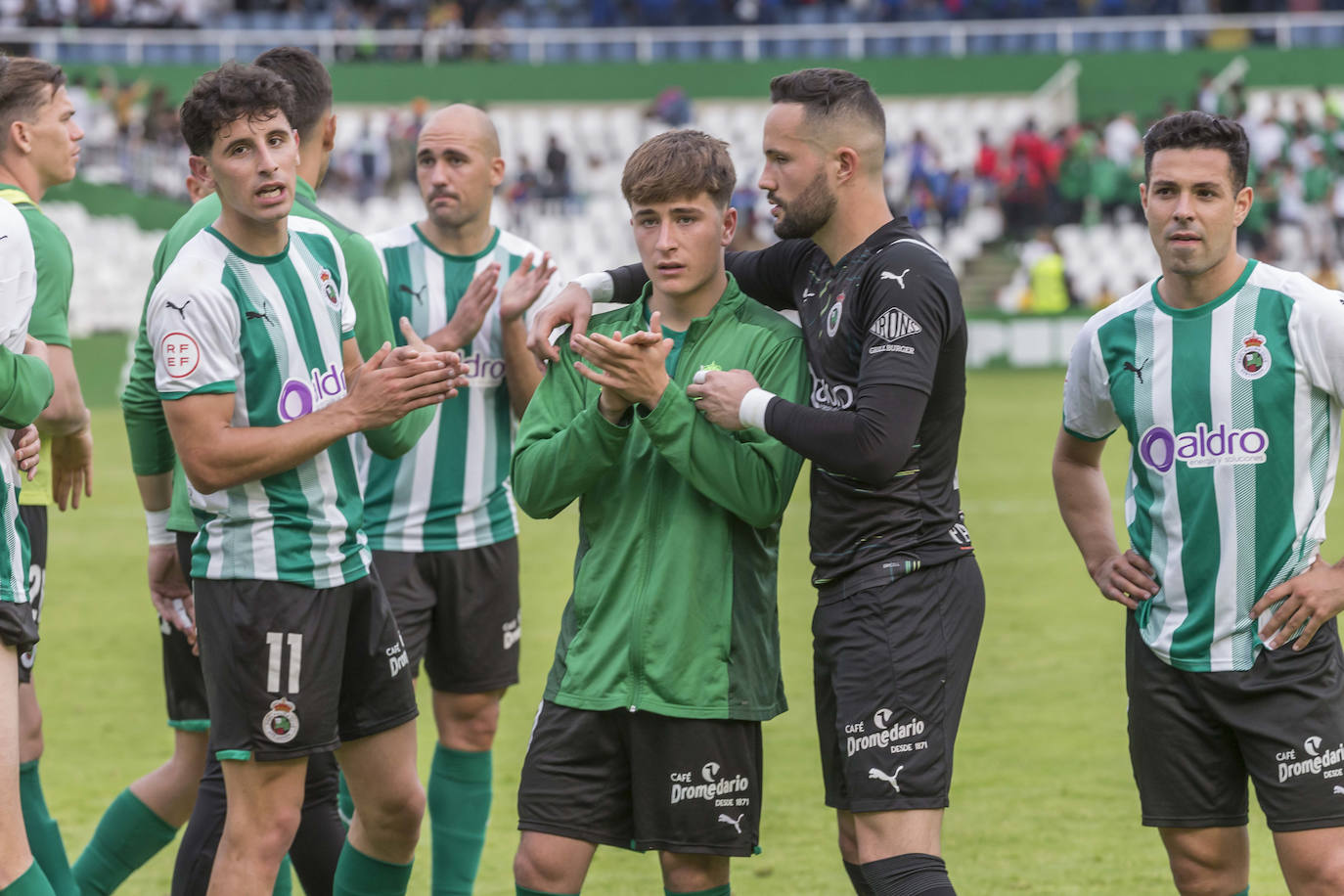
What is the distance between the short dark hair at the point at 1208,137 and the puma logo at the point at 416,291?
8.53ft

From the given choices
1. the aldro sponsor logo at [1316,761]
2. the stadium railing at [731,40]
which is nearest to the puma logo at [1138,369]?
the aldro sponsor logo at [1316,761]

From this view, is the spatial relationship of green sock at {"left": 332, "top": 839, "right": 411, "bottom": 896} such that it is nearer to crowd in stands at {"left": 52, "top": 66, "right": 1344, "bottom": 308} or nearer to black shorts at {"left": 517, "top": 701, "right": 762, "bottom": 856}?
black shorts at {"left": 517, "top": 701, "right": 762, "bottom": 856}

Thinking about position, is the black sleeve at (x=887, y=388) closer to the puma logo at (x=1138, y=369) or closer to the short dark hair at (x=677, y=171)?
the short dark hair at (x=677, y=171)

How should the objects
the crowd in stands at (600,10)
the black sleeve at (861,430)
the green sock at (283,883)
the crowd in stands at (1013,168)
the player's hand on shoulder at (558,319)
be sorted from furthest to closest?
the crowd in stands at (600,10) < the crowd in stands at (1013,168) < the green sock at (283,883) < the player's hand on shoulder at (558,319) < the black sleeve at (861,430)

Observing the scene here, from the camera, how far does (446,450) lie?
5.47 meters

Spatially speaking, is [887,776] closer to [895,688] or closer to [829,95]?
[895,688]

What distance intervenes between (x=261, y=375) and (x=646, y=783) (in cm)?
136

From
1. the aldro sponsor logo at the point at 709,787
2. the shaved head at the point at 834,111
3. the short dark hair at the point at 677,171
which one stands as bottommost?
the aldro sponsor logo at the point at 709,787

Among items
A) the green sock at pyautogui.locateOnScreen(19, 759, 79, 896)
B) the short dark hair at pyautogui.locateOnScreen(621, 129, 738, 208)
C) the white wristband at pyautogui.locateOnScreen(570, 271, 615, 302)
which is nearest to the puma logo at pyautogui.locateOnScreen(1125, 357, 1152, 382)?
the short dark hair at pyautogui.locateOnScreen(621, 129, 738, 208)

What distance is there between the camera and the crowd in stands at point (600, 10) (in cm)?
3234

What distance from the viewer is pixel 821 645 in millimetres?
3902

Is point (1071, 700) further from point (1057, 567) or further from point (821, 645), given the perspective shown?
point (821, 645)

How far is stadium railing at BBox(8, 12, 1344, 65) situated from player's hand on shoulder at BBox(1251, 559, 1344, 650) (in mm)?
28183

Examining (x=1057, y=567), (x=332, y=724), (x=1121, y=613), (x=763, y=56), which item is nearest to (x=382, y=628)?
(x=332, y=724)
